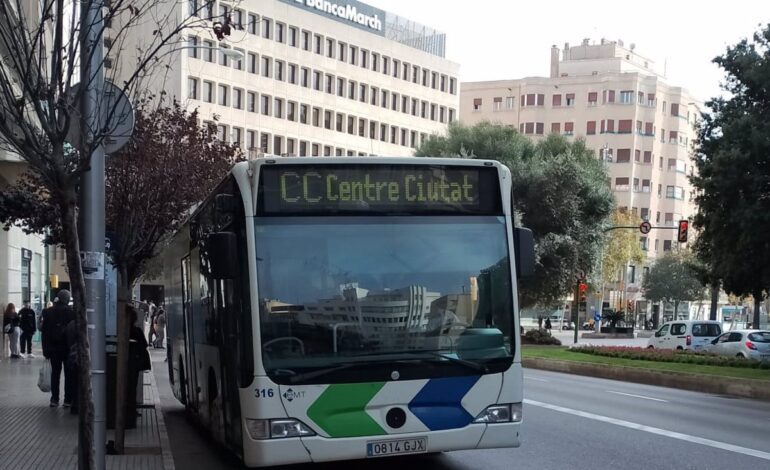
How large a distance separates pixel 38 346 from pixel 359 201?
108ft

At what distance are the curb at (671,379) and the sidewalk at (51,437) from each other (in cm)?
1049

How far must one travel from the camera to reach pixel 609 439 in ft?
40.5

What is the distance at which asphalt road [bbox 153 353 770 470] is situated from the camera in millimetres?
10617

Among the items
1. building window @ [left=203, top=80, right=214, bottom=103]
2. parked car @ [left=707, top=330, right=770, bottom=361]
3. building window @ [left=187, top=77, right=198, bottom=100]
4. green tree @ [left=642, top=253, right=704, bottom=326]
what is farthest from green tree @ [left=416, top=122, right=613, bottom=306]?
green tree @ [left=642, top=253, right=704, bottom=326]

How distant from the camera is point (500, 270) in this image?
30.3ft

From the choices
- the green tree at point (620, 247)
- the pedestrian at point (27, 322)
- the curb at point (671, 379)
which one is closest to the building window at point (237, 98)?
the green tree at point (620, 247)

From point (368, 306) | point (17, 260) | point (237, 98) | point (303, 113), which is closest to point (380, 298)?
point (368, 306)

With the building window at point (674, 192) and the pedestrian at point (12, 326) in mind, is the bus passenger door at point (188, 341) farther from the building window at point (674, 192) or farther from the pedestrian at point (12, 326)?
the building window at point (674, 192)

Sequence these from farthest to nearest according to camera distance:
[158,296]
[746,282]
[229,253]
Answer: [158,296] → [746,282] → [229,253]

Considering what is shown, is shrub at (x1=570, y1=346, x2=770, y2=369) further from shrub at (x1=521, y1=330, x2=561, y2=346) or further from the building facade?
the building facade

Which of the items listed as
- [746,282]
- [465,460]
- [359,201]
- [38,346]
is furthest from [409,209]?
[38,346]

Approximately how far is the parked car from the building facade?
67061 millimetres

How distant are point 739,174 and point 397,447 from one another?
16452 millimetres

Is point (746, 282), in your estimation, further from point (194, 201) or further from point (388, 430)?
point (388, 430)
